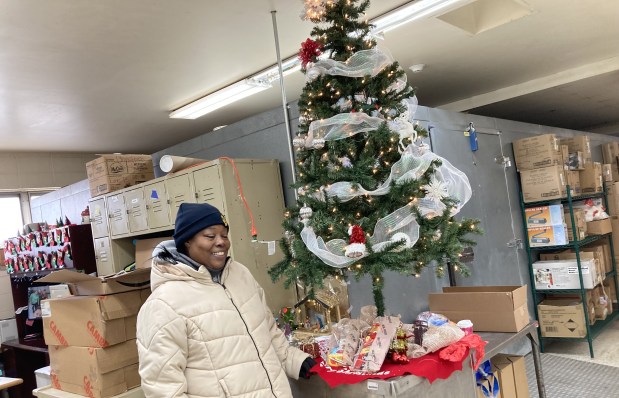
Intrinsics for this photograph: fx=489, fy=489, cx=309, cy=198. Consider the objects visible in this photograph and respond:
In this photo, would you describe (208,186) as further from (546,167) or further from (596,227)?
(596,227)

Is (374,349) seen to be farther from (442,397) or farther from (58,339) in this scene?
(58,339)

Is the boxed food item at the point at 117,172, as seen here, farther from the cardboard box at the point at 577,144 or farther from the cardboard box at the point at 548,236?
the cardboard box at the point at 577,144

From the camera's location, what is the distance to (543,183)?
5.05 m

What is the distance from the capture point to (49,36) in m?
3.51

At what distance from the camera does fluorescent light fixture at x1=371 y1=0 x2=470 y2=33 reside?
3.66 m

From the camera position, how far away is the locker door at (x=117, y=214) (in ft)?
15.3

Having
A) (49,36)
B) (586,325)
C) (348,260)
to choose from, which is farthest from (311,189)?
(586,325)

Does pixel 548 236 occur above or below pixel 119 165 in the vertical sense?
below

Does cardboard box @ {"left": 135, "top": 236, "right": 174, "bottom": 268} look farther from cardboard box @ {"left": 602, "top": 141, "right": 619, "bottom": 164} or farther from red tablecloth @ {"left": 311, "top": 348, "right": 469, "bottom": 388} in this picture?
cardboard box @ {"left": 602, "top": 141, "right": 619, "bottom": 164}

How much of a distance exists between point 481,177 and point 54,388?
402 centimetres

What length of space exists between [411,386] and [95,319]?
2.01 m

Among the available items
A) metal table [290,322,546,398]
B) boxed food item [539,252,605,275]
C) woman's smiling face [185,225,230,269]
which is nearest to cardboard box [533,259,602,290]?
boxed food item [539,252,605,275]

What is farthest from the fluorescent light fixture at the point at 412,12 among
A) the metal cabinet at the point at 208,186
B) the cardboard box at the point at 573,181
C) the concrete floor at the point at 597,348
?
the concrete floor at the point at 597,348

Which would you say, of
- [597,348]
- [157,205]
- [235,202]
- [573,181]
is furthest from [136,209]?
[597,348]
